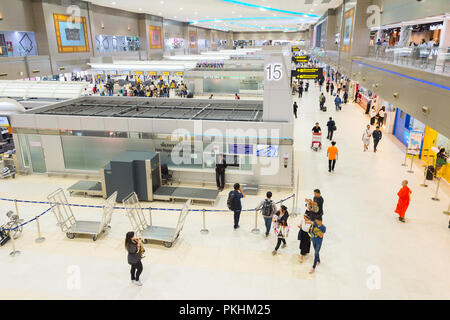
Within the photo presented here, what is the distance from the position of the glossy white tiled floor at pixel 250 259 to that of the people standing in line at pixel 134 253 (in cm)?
30

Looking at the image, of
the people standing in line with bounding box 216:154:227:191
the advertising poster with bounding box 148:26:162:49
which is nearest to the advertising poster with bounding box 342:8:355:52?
the people standing in line with bounding box 216:154:227:191

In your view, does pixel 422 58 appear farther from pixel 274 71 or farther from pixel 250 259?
pixel 250 259

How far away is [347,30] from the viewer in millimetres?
25703

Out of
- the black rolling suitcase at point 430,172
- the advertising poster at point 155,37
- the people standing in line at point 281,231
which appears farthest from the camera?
the advertising poster at point 155,37

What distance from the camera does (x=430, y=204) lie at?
30.8 feet

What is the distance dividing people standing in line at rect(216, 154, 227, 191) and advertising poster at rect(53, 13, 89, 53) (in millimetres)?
22387

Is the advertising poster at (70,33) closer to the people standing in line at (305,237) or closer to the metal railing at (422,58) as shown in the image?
the metal railing at (422,58)

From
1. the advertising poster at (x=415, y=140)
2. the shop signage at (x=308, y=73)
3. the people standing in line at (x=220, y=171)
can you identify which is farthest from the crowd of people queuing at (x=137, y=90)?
the advertising poster at (x=415, y=140)

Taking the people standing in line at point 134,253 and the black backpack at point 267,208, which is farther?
the black backpack at point 267,208

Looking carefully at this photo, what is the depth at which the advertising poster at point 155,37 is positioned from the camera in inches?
1631
